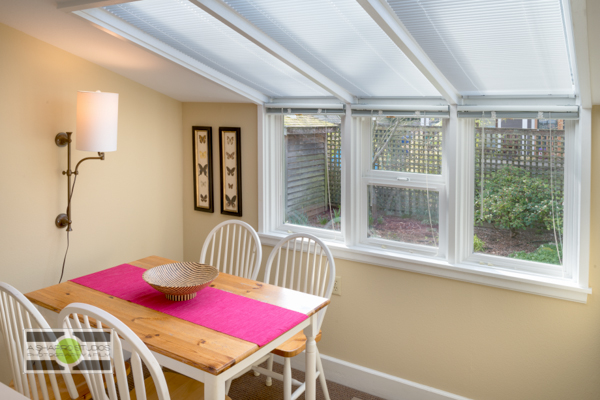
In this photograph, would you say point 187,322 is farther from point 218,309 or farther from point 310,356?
point 310,356

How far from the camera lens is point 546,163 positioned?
245 centimetres

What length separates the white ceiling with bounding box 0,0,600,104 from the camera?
2.26 metres

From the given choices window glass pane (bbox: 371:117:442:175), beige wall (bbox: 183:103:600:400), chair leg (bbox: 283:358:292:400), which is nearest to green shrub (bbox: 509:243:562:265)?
beige wall (bbox: 183:103:600:400)

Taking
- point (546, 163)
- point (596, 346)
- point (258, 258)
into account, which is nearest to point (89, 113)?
point (258, 258)

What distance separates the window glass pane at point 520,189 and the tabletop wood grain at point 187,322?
3.26 feet

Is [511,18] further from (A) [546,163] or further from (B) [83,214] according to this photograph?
(B) [83,214]

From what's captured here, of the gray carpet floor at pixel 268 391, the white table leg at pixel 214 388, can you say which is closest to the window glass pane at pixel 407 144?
the gray carpet floor at pixel 268 391

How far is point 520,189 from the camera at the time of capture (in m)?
2.53

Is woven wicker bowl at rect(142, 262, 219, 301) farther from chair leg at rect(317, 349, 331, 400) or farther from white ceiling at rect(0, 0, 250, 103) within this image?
white ceiling at rect(0, 0, 250, 103)

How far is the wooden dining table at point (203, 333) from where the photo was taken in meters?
1.78

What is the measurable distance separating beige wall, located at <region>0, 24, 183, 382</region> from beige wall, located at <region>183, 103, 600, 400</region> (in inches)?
23.1

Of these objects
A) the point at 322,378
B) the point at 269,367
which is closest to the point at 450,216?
the point at 322,378

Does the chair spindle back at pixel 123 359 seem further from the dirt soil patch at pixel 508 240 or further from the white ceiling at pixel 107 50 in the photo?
the dirt soil patch at pixel 508 240

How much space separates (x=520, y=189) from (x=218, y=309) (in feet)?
5.06
